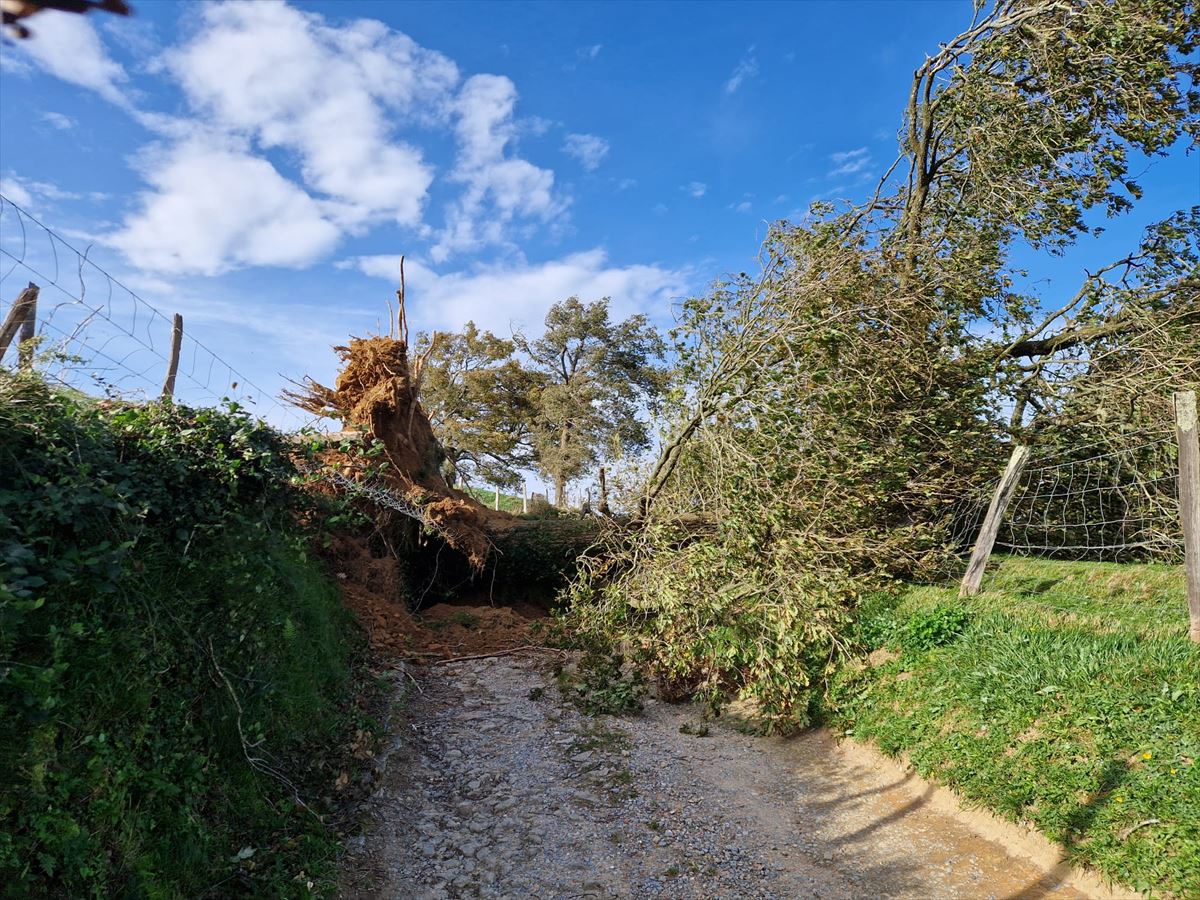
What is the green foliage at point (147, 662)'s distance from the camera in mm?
3471

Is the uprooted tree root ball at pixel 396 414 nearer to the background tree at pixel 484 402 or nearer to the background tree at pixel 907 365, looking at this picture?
the background tree at pixel 907 365

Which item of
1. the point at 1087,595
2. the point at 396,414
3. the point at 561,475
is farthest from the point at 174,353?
the point at 561,475

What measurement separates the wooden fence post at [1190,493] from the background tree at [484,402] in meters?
24.2

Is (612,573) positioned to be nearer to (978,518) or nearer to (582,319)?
(978,518)

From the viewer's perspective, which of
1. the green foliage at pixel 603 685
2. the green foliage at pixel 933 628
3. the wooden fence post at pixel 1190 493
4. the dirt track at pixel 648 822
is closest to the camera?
the dirt track at pixel 648 822

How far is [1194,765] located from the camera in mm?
4695

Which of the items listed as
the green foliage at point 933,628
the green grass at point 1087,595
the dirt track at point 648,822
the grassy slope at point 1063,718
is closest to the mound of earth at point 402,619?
the dirt track at point 648,822

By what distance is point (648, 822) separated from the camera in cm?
602

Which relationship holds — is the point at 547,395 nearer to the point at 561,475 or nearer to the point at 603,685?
the point at 561,475

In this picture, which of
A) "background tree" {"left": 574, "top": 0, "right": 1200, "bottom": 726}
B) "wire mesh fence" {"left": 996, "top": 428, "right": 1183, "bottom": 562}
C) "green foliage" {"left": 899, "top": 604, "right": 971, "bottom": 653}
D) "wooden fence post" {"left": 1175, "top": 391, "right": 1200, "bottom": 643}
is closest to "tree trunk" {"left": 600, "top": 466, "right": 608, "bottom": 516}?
"background tree" {"left": 574, "top": 0, "right": 1200, "bottom": 726}

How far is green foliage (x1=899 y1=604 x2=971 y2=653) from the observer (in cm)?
715

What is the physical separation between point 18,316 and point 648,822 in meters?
5.73

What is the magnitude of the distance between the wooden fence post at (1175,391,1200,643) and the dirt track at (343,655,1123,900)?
2651mm

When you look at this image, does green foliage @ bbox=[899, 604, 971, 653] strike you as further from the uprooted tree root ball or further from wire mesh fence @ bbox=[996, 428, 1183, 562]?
the uprooted tree root ball
